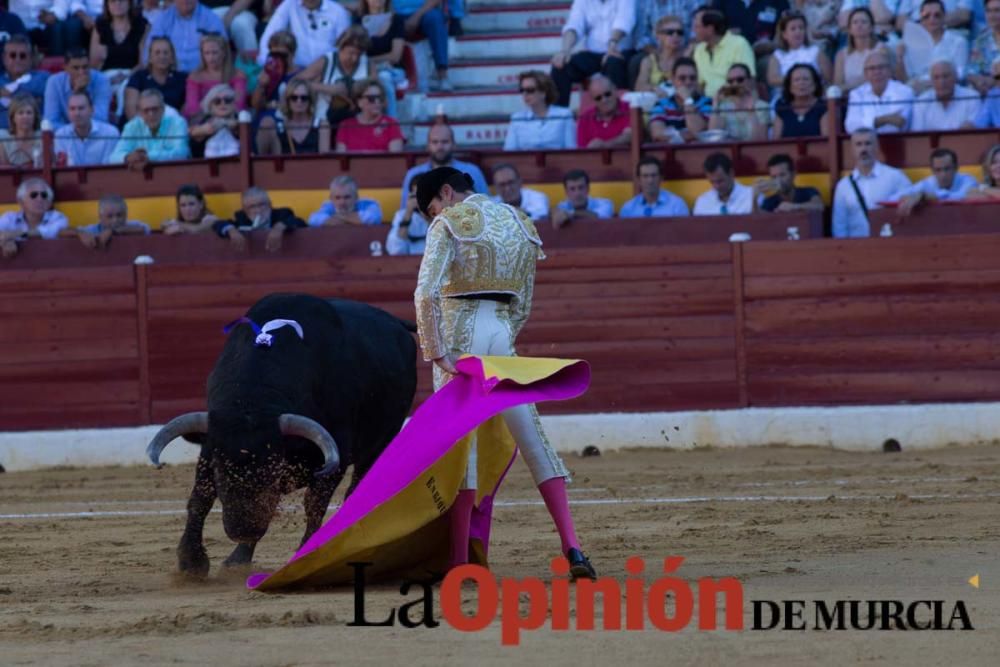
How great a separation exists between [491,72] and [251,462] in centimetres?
739

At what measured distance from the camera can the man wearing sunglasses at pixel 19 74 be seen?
11.5 m

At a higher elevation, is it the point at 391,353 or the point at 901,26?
the point at 901,26

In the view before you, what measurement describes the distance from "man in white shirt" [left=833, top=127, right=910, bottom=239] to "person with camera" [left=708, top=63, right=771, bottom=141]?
587 millimetres

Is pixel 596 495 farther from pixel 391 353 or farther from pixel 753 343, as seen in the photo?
pixel 753 343

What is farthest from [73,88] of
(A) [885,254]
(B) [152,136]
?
(A) [885,254]

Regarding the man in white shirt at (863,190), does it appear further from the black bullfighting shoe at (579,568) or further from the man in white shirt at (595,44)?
the black bullfighting shoe at (579,568)

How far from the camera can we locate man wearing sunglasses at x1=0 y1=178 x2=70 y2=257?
10453mm

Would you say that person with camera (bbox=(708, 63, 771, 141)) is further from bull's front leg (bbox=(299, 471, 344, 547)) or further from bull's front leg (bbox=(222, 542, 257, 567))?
bull's front leg (bbox=(222, 542, 257, 567))

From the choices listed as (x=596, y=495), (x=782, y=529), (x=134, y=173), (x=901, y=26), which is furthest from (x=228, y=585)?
(x=901, y=26)

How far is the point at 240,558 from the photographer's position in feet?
17.8

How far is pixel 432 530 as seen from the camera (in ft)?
16.1

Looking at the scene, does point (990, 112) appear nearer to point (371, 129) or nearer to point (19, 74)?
point (371, 129)

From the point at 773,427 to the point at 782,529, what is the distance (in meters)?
3.74

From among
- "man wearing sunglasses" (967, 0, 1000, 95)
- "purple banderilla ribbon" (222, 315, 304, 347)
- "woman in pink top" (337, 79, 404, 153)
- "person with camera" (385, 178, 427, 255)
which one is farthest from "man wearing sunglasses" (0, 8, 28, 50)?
"purple banderilla ribbon" (222, 315, 304, 347)
